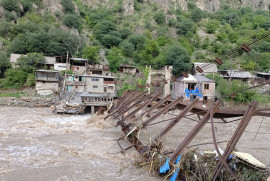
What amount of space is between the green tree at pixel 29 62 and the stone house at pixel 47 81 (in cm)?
332

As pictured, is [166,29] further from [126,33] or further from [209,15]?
[209,15]

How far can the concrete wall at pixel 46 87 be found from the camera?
118 ft

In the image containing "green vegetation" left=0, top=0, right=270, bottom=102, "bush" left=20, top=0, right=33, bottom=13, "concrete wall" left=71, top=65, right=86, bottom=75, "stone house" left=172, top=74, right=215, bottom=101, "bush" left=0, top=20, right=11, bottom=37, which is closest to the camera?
"stone house" left=172, top=74, right=215, bottom=101

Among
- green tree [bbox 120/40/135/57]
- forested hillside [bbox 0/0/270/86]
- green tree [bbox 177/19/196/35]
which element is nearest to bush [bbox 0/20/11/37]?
forested hillside [bbox 0/0/270/86]

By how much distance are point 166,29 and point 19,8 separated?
59.8 meters

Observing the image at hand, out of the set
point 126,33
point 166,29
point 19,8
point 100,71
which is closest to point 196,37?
point 166,29

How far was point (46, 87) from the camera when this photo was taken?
36.6m

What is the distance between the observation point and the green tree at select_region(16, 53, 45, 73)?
3788cm

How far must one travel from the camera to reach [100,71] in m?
44.9

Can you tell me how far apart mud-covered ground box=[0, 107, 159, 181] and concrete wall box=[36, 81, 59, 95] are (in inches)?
781

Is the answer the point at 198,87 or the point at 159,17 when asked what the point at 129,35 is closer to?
the point at 159,17

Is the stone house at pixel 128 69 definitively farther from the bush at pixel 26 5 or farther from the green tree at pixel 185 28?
the green tree at pixel 185 28

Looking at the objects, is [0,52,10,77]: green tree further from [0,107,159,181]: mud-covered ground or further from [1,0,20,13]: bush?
[1,0,20,13]: bush

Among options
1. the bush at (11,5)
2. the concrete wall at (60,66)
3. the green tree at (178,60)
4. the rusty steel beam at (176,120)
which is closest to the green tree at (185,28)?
the green tree at (178,60)
